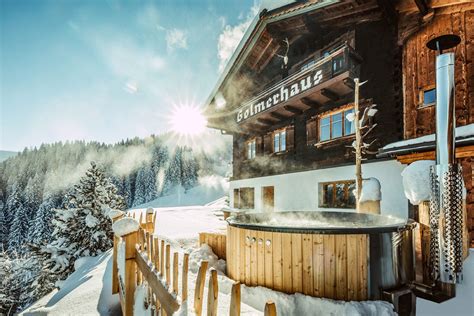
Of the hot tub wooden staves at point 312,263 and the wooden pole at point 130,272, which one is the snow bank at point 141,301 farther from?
the hot tub wooden staves at point 312,263

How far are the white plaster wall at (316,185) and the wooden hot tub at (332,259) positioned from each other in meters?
4.07

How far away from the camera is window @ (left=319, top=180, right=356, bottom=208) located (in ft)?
33.1

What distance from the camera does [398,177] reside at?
8.27 metres

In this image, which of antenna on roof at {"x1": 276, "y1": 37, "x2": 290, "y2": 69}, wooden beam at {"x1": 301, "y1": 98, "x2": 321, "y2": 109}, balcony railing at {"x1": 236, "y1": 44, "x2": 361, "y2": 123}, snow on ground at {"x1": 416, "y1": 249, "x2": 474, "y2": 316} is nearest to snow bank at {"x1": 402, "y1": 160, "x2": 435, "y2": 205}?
snow on ground at {"x1": 416, "y1": 249, "x2": 474, "y2": 316}

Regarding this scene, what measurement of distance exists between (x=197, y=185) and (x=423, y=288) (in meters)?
79.3

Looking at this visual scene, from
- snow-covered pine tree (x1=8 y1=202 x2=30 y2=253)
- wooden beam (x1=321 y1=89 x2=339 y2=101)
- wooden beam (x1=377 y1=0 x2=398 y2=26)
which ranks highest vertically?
wooden beam (x1=377 y1=0 x2=398 y2=26)

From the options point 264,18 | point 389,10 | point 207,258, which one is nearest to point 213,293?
point 207,258

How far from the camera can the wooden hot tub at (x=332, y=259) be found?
3.94 meters

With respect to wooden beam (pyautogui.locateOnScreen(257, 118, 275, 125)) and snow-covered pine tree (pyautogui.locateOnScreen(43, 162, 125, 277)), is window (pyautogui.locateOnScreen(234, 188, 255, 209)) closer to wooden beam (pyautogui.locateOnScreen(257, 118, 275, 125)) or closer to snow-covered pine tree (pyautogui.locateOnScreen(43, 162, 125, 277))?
wooden beam (pyautogui.locateOnScreen(257, 118, 275, 125))

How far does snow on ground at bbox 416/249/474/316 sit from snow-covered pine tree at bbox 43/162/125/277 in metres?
12.1

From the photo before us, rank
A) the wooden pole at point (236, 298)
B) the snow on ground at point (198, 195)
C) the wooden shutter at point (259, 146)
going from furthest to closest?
the snow on ground at point (198, 195) → the wooden shutter at point (259, 146) → the wooden pole at point (236, 298)

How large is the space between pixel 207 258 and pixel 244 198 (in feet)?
33.8

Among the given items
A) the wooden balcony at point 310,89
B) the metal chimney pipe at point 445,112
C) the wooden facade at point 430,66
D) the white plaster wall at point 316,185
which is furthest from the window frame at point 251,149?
the metal chimney pipe at point 445,112

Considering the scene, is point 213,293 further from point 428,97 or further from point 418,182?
point 428,97
